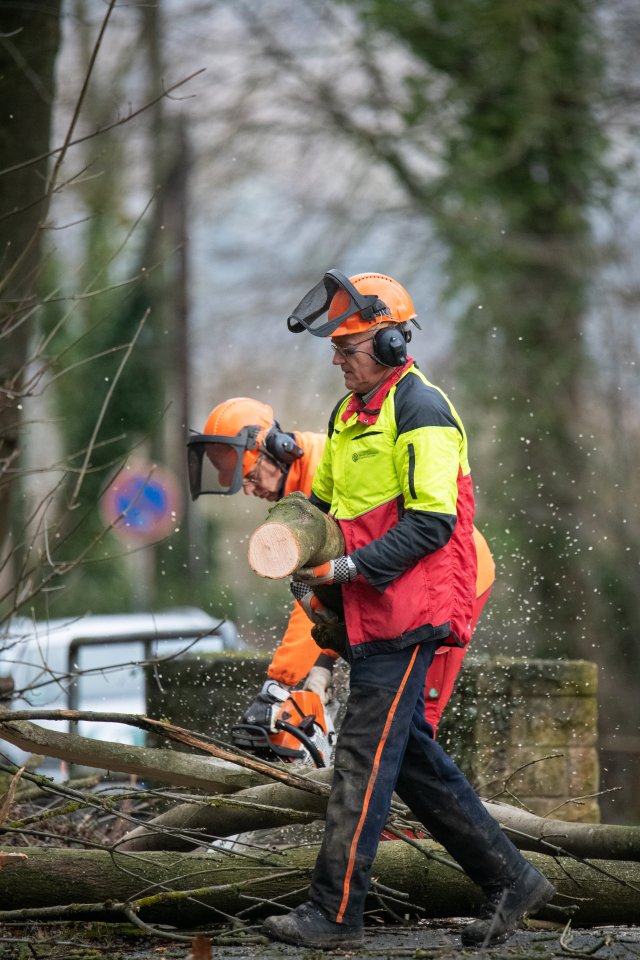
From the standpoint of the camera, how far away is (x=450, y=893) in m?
4.54

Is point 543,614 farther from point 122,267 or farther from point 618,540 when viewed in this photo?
point 122,267

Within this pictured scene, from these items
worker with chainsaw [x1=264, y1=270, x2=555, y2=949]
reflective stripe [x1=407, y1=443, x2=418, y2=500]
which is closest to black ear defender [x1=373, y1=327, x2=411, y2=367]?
worker with chainsaw [x1=264, y1=270, x2=555, y2=949]

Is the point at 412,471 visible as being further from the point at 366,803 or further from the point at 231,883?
the point at 231,883

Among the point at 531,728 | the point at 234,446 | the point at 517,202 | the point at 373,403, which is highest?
the point at 373,403

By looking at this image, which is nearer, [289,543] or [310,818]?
[289,543]

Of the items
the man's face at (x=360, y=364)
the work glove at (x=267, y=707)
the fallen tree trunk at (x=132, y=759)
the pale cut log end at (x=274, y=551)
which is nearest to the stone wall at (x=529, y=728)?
the work glove at (x=267, y=707)

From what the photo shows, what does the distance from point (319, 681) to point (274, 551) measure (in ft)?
5.96

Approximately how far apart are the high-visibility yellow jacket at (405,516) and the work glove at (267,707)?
1110mm

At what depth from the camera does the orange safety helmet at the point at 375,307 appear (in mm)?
4469

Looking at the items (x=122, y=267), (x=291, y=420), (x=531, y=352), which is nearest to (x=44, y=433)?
(x=122, y=267)

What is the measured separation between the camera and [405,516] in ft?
13.7

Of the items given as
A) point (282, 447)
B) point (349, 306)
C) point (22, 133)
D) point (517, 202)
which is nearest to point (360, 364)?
point (349, 306)

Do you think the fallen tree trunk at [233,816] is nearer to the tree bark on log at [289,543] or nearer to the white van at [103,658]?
the tree bark on log at [289,543]

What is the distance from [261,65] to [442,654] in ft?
50.7
